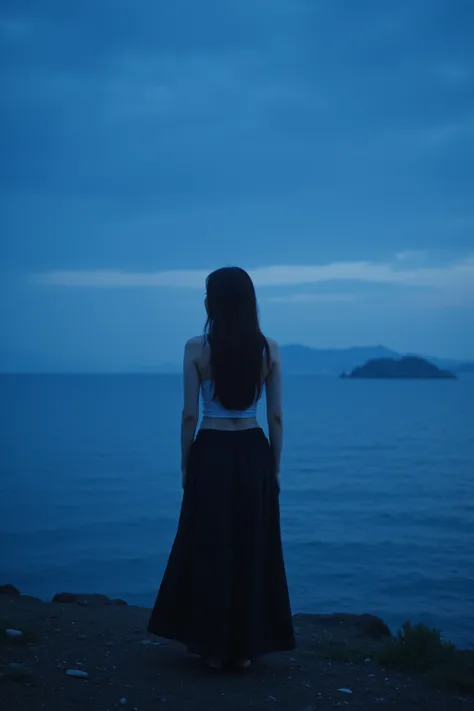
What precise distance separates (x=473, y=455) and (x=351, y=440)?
499 inches

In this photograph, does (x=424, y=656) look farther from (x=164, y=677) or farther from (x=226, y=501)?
(x=226, y=501)

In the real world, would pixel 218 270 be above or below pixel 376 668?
above

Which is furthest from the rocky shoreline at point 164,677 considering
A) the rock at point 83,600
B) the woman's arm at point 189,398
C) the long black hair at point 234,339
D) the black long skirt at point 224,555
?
the long black hair at point 234,339

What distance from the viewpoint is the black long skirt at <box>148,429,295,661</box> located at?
15.8 ft

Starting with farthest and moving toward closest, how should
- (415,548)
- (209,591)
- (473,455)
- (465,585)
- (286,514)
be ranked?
(473,455) < (286,514) < (415,548) < (465,585) < (209,591)

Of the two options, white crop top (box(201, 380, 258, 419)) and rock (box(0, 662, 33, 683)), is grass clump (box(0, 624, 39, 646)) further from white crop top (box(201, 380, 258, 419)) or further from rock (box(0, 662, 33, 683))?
white crop top (box(201, 380, 258, 419))

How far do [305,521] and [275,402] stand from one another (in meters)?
17.9

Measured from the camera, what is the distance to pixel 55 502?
2517cm

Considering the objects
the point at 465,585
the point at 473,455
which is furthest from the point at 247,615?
the point at 473,455

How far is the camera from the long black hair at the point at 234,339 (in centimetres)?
478

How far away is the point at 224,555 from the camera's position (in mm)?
4805

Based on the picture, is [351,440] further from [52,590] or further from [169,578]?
[169,578]

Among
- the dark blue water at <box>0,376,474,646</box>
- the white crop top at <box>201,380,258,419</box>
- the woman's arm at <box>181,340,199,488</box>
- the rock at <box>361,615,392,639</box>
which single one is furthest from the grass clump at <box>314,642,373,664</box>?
the dark blue water at <box>0,376,474,646</box>

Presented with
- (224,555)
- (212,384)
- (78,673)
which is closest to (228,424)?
(212,384)
